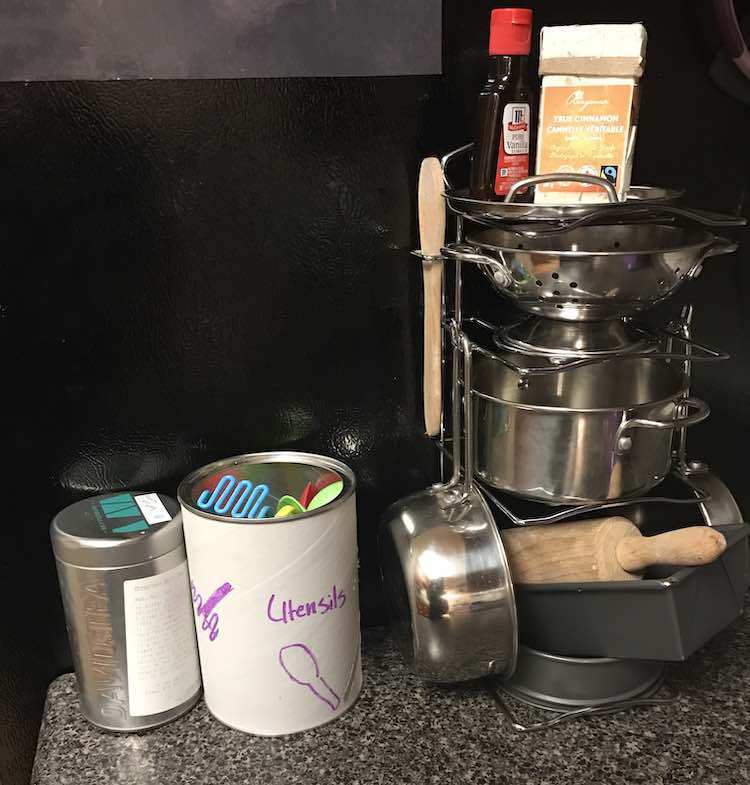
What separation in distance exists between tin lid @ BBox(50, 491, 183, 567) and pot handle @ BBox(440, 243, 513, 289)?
1.16ft

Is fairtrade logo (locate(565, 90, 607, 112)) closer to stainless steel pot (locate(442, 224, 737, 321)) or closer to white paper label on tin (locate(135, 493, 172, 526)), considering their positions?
stainless steel pot (locate(442, 224, 737, 321))

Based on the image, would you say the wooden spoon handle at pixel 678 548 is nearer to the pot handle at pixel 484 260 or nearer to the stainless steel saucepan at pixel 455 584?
the stainless steel saucepan at pixel 455 584

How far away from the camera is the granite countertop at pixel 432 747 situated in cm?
77

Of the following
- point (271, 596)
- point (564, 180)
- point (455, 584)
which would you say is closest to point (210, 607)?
point (271, 596)

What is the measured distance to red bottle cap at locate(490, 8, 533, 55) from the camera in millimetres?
709

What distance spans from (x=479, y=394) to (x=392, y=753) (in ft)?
1.12

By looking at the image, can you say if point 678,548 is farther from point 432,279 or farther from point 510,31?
point 510,31

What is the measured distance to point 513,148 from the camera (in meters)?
0.75

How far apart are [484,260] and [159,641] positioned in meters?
0.46

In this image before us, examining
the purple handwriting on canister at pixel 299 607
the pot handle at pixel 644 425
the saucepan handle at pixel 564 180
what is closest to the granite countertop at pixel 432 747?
the purple handwriting on canister at pixel 299 607

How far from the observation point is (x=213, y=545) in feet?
2.48

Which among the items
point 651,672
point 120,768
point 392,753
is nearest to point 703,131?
point 651,672

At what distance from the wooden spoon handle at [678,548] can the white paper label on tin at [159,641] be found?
0.42m

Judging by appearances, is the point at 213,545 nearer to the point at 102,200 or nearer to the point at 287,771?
the point at 287,771
